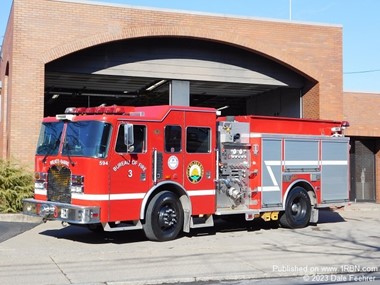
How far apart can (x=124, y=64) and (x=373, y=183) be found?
11873 mm

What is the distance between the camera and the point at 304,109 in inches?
836

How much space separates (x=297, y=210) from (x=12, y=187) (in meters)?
7.59

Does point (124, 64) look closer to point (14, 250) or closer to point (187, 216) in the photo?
point (187, 216)

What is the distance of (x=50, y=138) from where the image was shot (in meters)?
11.4

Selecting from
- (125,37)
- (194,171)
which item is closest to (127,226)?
(194,171)

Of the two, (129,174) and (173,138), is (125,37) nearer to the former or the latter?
(173,138)

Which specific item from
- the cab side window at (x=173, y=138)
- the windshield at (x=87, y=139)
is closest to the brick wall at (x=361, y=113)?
the cab side window at (x=173, y=138)

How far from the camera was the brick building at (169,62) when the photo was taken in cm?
1616

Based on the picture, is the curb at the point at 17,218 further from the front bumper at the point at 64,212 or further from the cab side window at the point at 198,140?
the cab side window at the point at 198,140

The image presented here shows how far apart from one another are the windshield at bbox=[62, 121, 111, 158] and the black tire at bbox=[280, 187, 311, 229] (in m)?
5.27

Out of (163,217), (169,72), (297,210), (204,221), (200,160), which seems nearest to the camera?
(163,217)

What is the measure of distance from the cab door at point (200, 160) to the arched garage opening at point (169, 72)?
729cm

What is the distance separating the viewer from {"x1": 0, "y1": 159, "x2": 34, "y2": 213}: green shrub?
14.4 metres

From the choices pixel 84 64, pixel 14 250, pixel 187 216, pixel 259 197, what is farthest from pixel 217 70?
pixel 14 250
